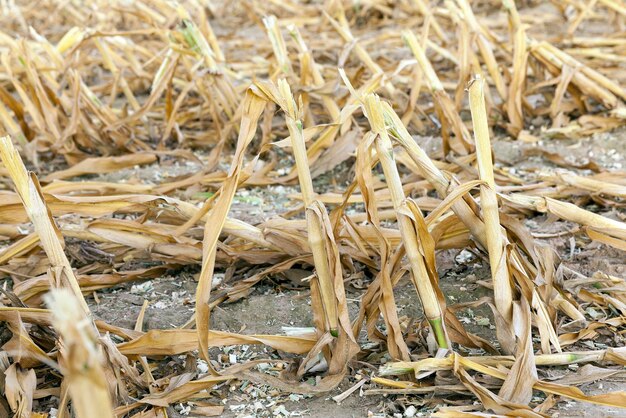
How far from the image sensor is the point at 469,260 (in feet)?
5.52

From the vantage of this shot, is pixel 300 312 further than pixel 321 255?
Yes

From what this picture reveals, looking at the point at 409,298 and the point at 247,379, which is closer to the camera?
the point at 247,379

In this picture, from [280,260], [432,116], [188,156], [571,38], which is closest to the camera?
[280,260]

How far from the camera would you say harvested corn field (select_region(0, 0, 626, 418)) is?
126cm

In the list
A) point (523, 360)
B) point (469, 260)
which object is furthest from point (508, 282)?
point (469, 260)

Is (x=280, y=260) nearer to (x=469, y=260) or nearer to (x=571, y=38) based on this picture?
(x=469, y=260)

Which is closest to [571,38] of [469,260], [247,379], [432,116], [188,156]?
[432,116]

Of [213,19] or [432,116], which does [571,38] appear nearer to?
[432,116]

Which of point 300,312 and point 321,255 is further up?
point 321,255

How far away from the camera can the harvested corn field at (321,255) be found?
4.14 ft

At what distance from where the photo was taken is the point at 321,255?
1312mm

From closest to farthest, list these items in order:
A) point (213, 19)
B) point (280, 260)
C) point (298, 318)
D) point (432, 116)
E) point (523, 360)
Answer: point (523, 360) < point (298, 318) < point (280, 260) < point (432, 116) < point (213, 19)

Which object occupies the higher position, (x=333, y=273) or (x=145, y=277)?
(x=333, y=273)

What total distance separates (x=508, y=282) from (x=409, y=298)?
11.0 inches
